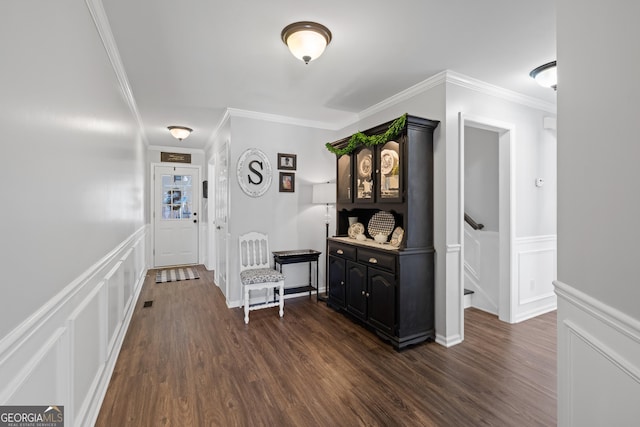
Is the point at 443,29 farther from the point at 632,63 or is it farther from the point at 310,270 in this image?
the point at 310,270

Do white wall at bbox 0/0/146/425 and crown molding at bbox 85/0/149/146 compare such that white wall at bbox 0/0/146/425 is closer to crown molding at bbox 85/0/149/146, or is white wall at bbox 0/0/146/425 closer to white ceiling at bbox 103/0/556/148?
crown molding at bbox 85/0/149/146

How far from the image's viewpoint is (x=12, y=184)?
36.1 inches

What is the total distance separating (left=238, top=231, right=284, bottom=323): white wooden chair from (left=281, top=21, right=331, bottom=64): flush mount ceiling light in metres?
2.43

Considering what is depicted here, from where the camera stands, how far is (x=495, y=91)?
316 cm

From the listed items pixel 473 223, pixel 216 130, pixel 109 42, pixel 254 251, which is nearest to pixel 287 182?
pixel 254 251

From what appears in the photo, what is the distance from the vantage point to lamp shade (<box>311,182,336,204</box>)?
3.94m

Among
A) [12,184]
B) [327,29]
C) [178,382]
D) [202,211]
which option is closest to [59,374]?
[12,184]

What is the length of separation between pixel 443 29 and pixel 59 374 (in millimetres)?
3046

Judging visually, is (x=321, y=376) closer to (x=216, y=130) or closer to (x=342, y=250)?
(x=342, y=250)

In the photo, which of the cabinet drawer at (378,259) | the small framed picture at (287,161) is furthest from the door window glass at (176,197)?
the cabinet drawer at (378,259)

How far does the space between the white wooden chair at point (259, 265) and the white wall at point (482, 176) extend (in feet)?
8.93

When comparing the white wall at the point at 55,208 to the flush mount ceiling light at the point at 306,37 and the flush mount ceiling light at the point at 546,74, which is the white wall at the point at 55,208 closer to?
the flush mount ceiling light at the point at 306,37

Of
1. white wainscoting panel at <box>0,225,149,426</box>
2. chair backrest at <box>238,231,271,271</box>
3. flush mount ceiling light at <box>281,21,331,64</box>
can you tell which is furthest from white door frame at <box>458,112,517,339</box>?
white wainscoting panel at <box>0,225,149,426</box>

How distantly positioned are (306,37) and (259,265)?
110 inches
